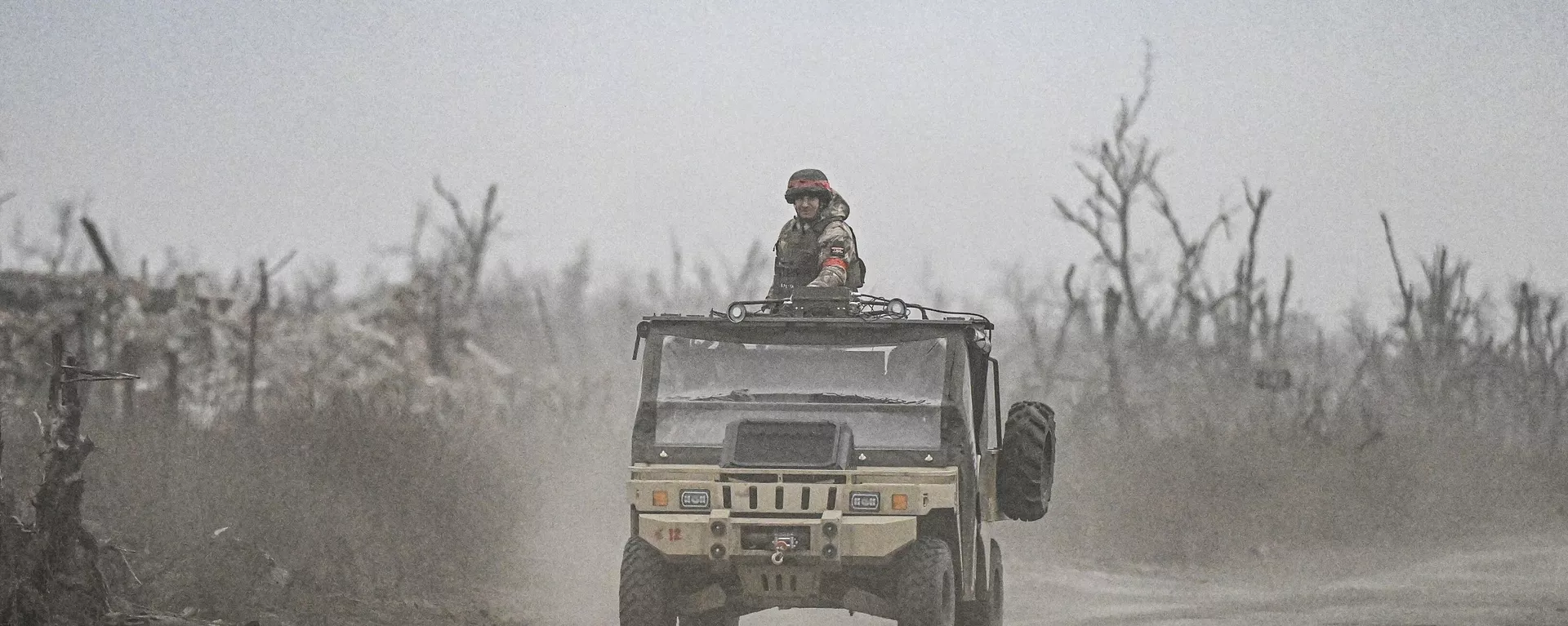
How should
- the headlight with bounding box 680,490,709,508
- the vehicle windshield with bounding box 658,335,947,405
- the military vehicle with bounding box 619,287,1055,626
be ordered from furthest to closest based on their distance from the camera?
the vehicle windshield with bounding box 658,335,947,405 → the headlight with bounding box 680,490,709,508 → the military vehicle with bounding box 619,287,1055,626

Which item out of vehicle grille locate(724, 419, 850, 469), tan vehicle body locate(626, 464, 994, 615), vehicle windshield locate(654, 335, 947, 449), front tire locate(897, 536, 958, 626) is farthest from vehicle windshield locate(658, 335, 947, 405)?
front tire locate(897, 536, 958, 626)

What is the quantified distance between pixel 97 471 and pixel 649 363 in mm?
7658

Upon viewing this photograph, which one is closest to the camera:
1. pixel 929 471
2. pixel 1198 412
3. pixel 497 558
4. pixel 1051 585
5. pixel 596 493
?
pixel 929 471

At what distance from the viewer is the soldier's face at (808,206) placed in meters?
13.7

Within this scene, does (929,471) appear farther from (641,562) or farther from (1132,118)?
(1132,118)

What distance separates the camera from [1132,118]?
43.5 metres

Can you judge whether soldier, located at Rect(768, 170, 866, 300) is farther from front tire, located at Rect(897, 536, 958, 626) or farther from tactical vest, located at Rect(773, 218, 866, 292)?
front tire, located at Rect(897, 536, 958, 626)

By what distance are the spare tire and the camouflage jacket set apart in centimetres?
158

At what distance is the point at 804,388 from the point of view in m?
12.6

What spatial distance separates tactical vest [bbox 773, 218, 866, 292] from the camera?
45.2ft

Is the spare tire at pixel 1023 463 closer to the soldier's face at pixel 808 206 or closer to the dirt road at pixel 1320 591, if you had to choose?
the soldier's face at pixel 808 206

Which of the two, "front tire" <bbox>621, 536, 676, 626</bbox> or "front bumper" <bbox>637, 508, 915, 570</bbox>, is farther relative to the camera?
"front tire" <bbox>621, 536, 676, 626</bbox>

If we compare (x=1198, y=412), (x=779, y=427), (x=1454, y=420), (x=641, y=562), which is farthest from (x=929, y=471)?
(x=1454, y=420)

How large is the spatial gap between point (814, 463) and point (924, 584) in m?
1.01
